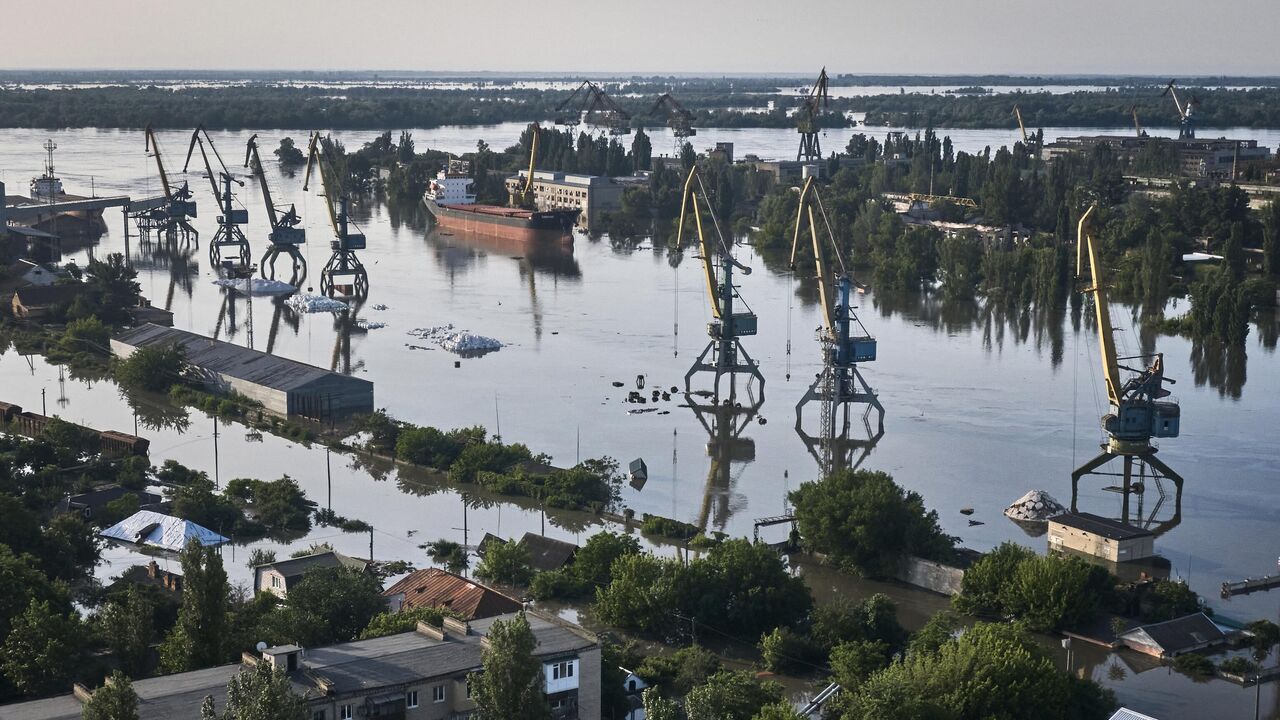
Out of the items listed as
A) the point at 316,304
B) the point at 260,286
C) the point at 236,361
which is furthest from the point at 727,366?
the point at 260,286

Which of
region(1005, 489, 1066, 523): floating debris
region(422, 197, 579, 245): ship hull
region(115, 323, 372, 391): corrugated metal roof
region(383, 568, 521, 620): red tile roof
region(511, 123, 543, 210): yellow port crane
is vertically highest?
region(511, 123, 543, 210): yellow port crane

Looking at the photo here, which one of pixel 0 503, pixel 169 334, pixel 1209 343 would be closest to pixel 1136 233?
pixel 1209 343

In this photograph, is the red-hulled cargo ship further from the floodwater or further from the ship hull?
the floodwater

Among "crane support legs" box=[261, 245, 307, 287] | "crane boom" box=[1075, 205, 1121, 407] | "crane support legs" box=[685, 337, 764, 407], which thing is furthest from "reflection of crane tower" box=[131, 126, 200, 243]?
"crane boom" box=[1075, 205, 1121, 407]

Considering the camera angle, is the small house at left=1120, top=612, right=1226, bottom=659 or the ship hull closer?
the small house at left=1120, top=612, right=1226, bottom=659

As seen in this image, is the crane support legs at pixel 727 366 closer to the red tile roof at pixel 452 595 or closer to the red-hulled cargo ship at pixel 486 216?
the red tile roof at pixel 452 595

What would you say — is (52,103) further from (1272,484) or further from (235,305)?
(1272,484)
